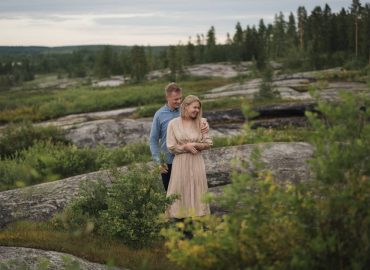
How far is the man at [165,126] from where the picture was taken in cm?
950

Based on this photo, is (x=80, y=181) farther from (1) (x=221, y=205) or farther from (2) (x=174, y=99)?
(1) (x=221, y=205)

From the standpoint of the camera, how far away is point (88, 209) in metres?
10.0

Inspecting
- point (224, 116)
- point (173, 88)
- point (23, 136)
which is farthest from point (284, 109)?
point (173, 88)

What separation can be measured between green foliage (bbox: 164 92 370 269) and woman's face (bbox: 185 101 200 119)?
421 centimetres

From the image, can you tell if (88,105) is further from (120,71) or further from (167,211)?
(120,71)

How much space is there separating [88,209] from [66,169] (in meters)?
6.51

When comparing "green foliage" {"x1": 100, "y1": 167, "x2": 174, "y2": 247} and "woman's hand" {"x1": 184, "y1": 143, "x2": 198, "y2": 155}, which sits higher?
"woman's hand" {"x1": 184, "y1": 143, "x2": 198, "y2": 155}

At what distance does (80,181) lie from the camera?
36.4ft

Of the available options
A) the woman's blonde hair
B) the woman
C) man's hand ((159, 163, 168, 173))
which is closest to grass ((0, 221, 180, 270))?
the woman

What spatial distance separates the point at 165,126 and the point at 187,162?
43.9 inches

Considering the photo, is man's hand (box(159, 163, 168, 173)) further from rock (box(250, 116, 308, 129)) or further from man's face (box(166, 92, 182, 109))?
rock (box(250, 116, 308, 129))

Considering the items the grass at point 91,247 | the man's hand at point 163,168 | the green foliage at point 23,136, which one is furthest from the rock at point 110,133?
the grass at point 91,247

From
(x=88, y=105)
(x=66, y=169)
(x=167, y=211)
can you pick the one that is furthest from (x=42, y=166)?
(x=88, y=105)

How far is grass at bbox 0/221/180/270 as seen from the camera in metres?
7.91
